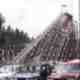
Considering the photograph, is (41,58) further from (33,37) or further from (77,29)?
(77,29)

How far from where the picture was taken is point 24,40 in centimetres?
662

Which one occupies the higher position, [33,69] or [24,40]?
[24,40]

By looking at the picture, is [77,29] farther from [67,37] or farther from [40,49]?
[40,49]

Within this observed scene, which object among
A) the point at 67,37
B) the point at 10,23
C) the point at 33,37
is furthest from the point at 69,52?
the point at 10,23

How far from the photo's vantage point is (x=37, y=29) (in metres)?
6.58

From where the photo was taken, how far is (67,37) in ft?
21.7

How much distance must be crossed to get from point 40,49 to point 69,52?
53 cm

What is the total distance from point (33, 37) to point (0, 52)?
0.64m

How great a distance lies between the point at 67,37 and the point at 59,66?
540 millimetres

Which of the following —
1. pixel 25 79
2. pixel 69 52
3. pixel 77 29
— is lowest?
pixel 25 79

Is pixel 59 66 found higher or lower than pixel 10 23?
lower

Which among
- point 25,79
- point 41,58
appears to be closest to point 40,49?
point 41,58

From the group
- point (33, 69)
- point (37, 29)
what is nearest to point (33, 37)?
point (37, 29)

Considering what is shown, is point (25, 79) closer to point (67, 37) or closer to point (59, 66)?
point (59, 66)
